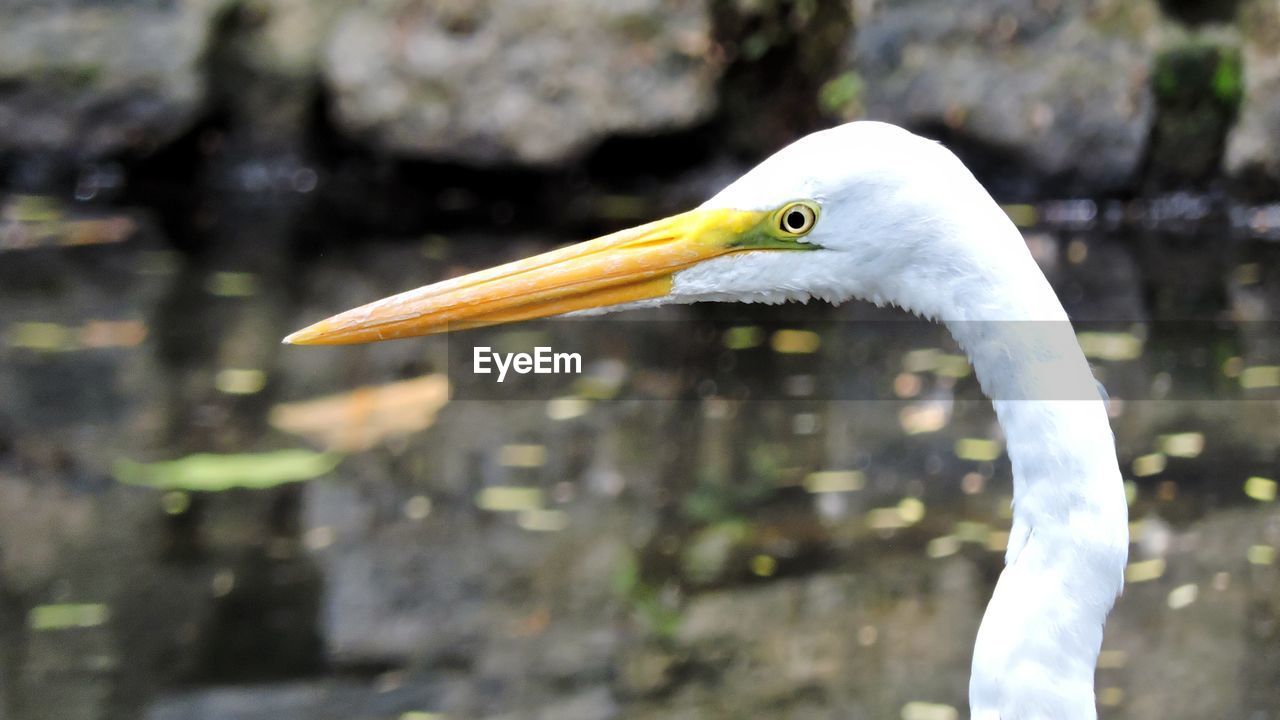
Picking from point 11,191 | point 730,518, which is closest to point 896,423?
point 730,518

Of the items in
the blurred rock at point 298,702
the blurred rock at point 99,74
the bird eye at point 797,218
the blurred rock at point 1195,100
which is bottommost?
the blurred rock at point 298,702

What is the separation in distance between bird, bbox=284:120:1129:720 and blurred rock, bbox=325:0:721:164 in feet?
14.5

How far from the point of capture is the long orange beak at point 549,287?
1.67 m

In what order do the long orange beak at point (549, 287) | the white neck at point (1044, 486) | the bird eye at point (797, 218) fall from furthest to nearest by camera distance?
the long orange beak at point (549, 287), the bird eye at point (797, 218), the white neck at point (1044, 486)

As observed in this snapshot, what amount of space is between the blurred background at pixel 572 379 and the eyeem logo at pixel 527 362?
9cm

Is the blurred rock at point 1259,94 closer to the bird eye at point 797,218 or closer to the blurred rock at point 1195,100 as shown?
the blurred rock at point 1195,100

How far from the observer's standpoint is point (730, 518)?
360cm

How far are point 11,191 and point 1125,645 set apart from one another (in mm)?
5137

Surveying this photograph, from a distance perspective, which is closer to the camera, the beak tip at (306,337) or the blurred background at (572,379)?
the beak tip at (306,337)

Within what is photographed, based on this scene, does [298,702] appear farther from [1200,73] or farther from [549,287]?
[1200,73]

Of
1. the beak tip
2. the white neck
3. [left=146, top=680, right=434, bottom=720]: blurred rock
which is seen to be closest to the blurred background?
[left=146, top=680, right=434, bottom=720]: blurred rock

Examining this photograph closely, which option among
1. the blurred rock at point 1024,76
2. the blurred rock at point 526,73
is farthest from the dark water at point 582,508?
the blurred rock at point 526,73

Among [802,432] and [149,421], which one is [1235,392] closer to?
[802,432]

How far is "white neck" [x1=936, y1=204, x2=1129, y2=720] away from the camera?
1.43m
